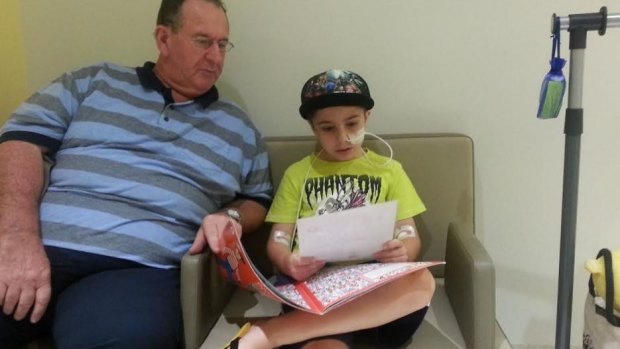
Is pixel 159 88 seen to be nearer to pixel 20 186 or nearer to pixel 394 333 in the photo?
pixel 20 186

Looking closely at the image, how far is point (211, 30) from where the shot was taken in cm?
149

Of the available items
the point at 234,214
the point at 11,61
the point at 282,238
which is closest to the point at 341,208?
the point at 282,238

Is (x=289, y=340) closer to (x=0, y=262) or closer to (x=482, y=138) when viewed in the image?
(x=0, y=262)

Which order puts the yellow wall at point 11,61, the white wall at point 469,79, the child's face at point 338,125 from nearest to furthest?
the child's face at point 338,125 → the white wall at point 469,79 → the yellow wall at point 11,61

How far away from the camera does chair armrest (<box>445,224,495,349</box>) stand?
118 cm

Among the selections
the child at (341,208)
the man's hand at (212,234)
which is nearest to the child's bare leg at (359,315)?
the child at (341,208)

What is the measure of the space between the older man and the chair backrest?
43 centimetres

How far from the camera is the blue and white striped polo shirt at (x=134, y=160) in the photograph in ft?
4.51

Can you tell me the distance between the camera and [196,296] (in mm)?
1265

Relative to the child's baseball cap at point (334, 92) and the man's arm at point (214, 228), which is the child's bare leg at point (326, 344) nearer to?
the man's arm at point (214, 228)

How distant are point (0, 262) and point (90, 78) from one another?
1.93 ft

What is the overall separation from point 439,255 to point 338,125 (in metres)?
0.54

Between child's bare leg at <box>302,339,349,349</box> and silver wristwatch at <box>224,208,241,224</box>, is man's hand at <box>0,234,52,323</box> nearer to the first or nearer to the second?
silver wristwatch at <box>224,208,241,224</box>

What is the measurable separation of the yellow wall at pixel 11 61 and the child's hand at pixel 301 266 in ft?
4.05
